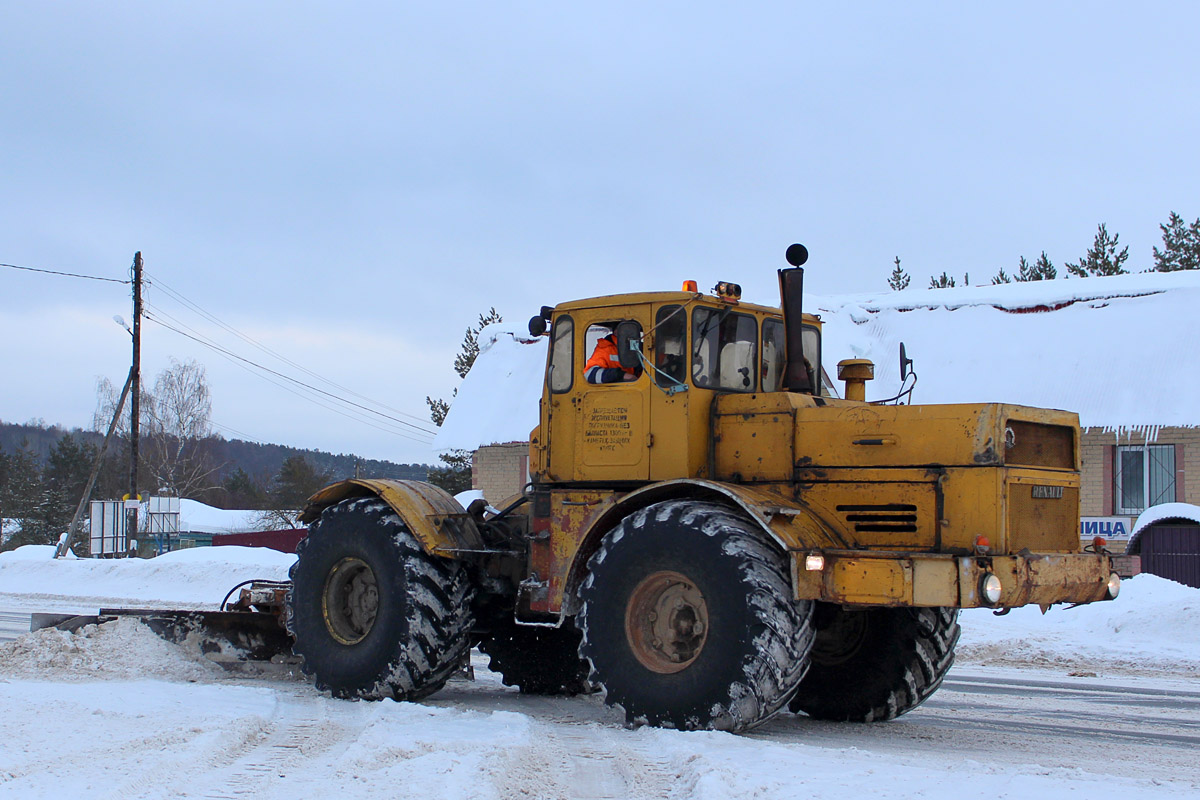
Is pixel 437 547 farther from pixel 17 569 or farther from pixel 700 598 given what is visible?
pixel 17 569

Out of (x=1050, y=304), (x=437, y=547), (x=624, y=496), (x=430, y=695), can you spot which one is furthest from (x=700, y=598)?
(x=1050, y=304)

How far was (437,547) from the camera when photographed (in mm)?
8812

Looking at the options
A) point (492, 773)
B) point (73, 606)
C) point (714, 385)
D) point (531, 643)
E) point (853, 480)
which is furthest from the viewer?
point (73, 606)

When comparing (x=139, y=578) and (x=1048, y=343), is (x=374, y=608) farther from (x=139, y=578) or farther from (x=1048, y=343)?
(x=1048, y=343)

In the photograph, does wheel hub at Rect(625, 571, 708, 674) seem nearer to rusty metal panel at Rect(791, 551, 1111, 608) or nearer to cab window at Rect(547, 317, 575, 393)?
rusty metal panel at Rect(791, 551, 1111, 608)

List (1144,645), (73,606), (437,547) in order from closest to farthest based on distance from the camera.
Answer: (437,547), (1144,645), (73,606)

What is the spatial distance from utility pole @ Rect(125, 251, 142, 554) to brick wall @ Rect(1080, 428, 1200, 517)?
2437 cm

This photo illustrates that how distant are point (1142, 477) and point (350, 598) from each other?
795 inches

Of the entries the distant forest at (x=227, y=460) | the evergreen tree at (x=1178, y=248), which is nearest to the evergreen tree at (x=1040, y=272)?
the evergreen tree at (x=1178, y=248)

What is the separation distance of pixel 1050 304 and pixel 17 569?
80.1 feet

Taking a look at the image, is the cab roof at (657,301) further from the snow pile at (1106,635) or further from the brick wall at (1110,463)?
the brick wall at (1110,463)

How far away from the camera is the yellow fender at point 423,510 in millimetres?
8891

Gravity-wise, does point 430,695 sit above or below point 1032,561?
below

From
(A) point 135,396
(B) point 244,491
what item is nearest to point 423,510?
(A) point 135,396
